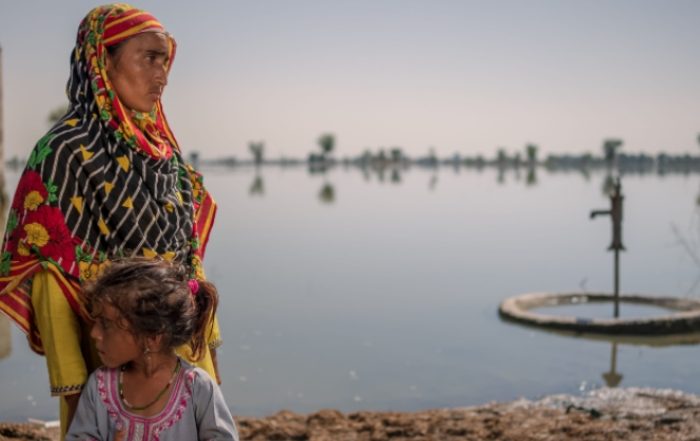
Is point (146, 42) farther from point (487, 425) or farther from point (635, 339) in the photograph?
point (635, 339)

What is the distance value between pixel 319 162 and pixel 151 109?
117 meters

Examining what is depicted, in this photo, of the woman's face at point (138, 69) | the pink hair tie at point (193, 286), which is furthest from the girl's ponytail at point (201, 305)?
the woman's face at point (138, 69)

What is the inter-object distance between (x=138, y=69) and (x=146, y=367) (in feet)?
2.27

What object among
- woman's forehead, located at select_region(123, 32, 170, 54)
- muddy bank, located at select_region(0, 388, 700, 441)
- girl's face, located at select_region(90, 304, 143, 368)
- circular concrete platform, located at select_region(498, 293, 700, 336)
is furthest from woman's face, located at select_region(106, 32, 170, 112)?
circular concrete platform, located at select_region(498, 293, 700, 336)

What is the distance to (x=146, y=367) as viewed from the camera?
1.74 m

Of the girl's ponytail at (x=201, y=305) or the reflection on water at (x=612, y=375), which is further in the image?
the reflection on water at (x=612, y=375)

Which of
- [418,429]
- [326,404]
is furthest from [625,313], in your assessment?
Answer: [418,429]

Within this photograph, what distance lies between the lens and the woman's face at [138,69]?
73.6 inches

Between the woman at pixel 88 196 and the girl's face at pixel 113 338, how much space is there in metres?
0.13

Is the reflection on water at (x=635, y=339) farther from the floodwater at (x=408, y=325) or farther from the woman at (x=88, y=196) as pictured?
the woman at (x=88, y=196)

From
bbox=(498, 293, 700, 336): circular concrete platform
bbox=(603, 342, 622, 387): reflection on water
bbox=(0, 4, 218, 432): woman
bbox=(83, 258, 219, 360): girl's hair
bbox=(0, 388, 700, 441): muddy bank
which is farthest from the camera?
bbox=(498, 293, 700, 336): circular concrete platform

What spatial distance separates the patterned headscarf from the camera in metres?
1.78

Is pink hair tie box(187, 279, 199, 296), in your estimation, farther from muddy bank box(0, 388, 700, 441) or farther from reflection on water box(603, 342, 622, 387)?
reflection on water box(603, 342, 622, 387)

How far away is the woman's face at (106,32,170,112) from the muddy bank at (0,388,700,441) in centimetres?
261
